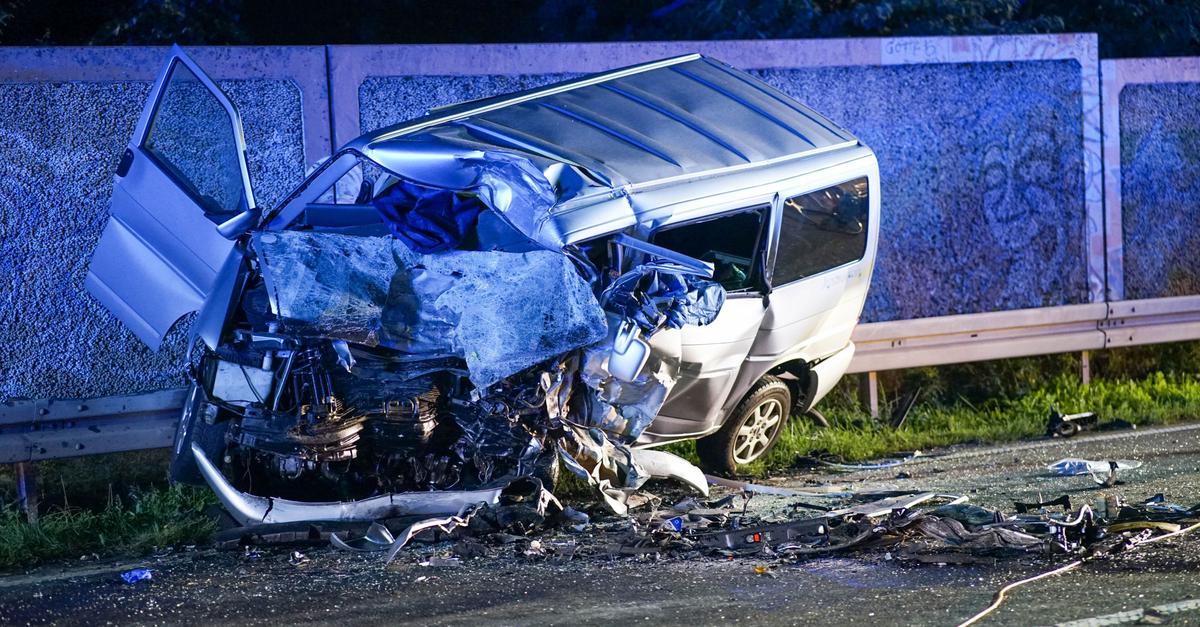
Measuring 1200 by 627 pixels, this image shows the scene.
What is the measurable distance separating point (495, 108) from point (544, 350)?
159cm

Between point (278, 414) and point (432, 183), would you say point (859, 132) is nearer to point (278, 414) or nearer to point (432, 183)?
point (432, 183)

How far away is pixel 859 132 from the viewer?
9.13 m

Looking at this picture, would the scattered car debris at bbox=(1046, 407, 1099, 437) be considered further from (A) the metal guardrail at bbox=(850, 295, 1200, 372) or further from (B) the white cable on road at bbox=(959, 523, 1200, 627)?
(B) the white cable on road at bbox=(959, 523, 1200, 627)

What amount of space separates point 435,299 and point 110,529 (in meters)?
1.93

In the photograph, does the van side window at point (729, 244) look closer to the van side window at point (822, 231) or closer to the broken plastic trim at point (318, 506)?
the van side window at point (822, 231)

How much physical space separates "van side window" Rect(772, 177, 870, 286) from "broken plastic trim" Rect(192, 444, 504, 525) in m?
2.05

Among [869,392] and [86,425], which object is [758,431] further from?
[86,425]

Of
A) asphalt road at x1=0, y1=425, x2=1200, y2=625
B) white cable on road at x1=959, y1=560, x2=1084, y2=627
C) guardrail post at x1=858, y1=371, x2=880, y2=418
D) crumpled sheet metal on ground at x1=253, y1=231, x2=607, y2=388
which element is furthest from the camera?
guardrail post at x1=858, y1=371, x2=880, y2=418

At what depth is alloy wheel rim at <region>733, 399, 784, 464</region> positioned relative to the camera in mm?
7047

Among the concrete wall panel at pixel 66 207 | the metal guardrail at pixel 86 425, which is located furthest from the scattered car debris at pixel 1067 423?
the concrete wall panel at pixel 66 207

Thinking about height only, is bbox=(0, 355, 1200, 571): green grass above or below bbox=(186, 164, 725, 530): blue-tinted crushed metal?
below

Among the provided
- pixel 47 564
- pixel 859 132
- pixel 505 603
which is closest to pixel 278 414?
pixel 47 564

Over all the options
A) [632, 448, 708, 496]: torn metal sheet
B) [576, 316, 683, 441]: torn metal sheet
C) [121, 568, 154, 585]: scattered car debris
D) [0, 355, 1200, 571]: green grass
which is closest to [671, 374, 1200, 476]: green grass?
[0, 355, 1200, 571]: green grass

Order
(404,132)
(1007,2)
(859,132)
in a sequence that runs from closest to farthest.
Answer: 1. (404,132)
2. (859,132)
3. (1007,2)
